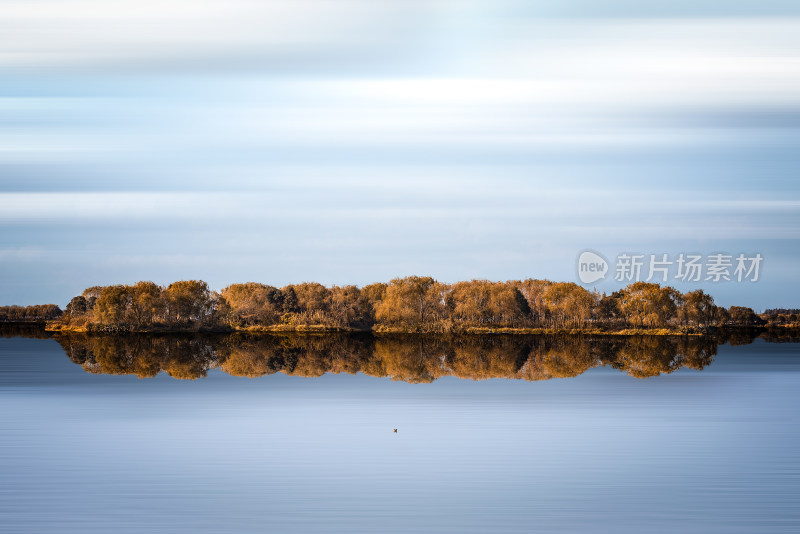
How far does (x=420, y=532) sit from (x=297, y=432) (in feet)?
35.4

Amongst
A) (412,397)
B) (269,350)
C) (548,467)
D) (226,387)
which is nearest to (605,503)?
(548,467)

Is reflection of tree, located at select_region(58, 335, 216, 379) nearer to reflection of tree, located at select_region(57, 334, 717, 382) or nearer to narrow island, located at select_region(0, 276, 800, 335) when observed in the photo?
reflection of tree, located at select_region(57, 334, 717, 382)

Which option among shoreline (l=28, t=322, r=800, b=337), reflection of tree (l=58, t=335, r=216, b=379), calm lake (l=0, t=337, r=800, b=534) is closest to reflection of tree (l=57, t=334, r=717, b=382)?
reflection of tree (l=58, t=335, r=216, b=379)

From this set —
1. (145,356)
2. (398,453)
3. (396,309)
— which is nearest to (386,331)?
(396,309)

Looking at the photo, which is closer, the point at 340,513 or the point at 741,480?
the point at 340,513

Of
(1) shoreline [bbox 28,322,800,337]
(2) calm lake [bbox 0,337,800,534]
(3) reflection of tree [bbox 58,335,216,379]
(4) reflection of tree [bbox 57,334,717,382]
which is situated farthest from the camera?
(1) shoreline [bbox 28,322,800,337]

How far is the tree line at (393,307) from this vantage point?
10462 centimetres

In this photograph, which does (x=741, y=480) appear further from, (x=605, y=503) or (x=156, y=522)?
(x=156, y=522)

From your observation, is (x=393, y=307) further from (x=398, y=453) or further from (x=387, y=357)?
(x=398, y=453)

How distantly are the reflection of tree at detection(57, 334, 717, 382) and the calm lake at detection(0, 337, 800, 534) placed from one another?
2.43 metres

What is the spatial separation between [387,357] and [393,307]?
48.8 metres

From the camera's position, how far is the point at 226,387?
40.6 meters

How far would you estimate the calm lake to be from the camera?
17516 millimetres

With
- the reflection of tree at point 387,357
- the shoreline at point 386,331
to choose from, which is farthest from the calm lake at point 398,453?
the shoreline at point 386,331
